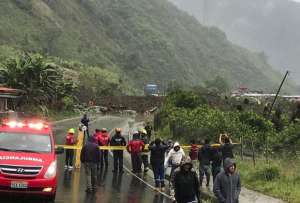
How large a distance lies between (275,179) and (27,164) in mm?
9095

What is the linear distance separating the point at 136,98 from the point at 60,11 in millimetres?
70313

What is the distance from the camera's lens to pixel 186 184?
9.55 meters

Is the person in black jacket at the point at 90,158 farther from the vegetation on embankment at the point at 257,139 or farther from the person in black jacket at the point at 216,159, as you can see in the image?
the vegetation on embankment at the point at 257,139

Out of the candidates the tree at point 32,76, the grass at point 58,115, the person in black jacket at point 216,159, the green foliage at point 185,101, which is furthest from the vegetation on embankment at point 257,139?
the grass at point 58,115

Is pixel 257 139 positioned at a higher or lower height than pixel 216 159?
higher

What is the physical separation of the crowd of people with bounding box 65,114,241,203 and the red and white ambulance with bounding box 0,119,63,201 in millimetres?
1956

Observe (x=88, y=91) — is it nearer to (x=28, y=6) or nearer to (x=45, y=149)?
(x=28, y=6)

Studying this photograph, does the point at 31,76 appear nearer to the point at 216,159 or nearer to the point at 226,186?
the point at 216,159

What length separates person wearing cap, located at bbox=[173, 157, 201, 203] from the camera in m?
9.55

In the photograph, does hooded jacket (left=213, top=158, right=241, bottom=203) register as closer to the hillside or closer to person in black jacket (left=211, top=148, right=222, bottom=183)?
person in black jacket (left=211, top=148, right=222, bottom=183)

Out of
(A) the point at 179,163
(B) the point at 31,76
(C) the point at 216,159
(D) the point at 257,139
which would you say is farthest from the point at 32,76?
(A) the point at 179,163

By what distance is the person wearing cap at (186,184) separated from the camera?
955 centimetres

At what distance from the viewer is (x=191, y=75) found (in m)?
197

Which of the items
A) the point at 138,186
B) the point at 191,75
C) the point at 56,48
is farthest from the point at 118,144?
the point at 191,75
